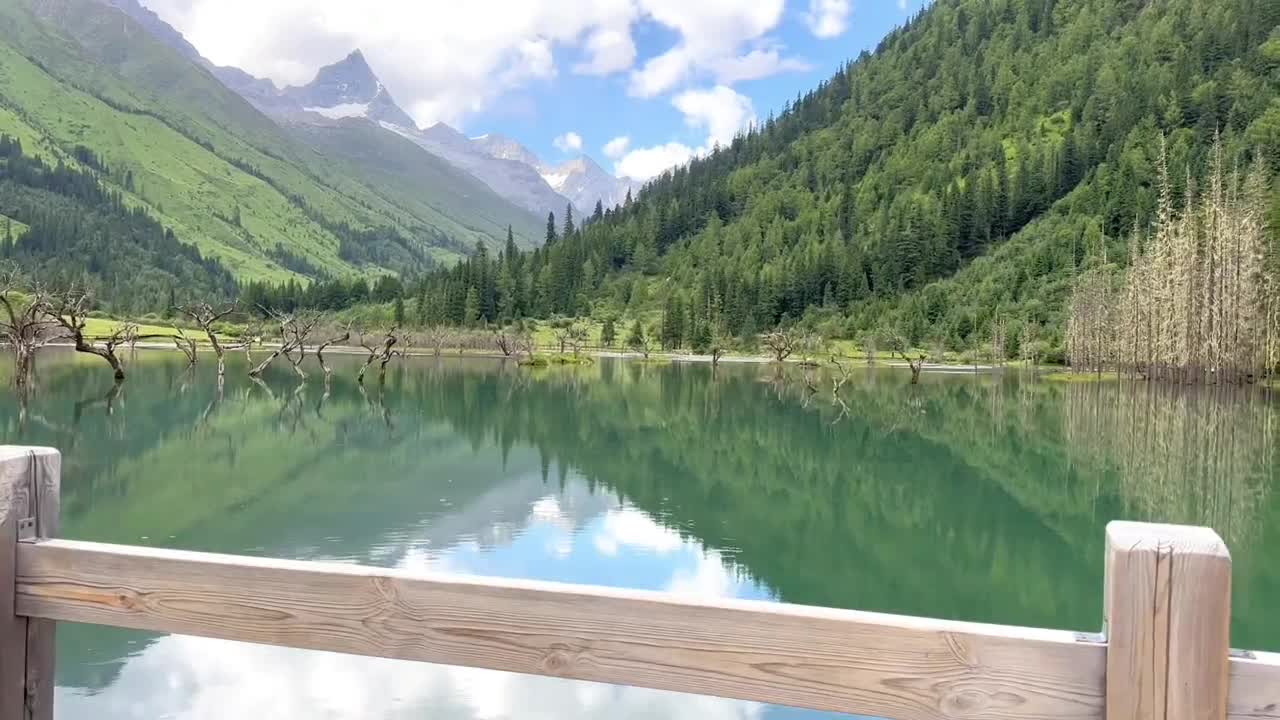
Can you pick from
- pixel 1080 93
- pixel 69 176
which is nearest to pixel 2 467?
pixel 1080 93

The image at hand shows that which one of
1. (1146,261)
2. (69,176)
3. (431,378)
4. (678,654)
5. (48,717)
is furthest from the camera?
(69,176)

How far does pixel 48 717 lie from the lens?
2695 mm

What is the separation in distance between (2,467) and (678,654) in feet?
6.14

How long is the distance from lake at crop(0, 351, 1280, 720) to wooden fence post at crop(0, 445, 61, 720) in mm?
2157

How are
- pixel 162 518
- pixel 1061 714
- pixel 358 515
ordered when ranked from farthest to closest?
pixel 358 515, pixel 162 518, pixel 1061 714

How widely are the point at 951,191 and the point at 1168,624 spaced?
150449mm

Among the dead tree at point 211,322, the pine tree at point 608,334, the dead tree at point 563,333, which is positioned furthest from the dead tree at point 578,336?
the dead tree at point 211,322

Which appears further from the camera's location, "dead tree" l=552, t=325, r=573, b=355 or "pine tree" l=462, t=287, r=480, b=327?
"pine tree" l=462, t=287, r=480, b=327

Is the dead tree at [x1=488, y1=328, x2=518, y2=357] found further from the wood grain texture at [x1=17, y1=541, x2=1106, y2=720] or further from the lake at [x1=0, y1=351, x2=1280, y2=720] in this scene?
the wood grain texture at [x1=17, y1=541, x2=1106, y2=720]

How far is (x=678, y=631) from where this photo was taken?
2182 millimetres

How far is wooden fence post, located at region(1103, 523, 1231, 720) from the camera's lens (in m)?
1.81

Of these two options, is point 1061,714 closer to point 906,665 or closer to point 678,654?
point 906,665

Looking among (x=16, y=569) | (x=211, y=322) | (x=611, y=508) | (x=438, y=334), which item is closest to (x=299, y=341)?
(x=211, y=322)

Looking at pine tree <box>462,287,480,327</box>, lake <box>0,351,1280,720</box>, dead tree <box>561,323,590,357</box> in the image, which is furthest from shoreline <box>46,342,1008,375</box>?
lake <box>0,351,1280,720</box>
